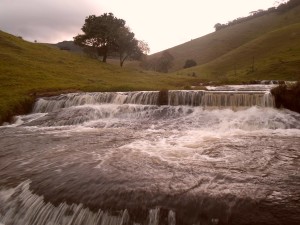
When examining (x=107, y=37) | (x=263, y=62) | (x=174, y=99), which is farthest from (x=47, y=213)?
(x=107, y=37)

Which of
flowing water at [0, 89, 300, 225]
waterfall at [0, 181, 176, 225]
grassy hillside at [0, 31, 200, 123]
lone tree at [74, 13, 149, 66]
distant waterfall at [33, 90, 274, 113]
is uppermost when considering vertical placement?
lone tree at [74, 13, 149, 66]

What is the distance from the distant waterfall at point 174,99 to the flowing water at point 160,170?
0.15m

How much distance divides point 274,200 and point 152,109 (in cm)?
1658

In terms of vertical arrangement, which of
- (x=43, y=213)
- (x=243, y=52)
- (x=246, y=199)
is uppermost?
(x=243, y=52)

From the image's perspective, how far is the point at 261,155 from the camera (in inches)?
458

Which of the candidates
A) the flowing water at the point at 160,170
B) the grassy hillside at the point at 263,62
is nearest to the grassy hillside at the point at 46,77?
the flowing water at the point at 160,170

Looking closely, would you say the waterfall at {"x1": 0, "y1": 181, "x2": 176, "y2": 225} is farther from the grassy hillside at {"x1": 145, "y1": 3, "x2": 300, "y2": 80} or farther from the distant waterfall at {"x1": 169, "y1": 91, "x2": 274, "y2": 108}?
the grassy hillside at {"x1": 145, "y1": 3, "x2": 300, "y2": 80}

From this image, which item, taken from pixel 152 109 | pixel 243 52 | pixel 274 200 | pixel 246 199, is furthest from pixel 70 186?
pixel 243 52

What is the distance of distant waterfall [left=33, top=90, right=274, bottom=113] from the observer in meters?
21.3

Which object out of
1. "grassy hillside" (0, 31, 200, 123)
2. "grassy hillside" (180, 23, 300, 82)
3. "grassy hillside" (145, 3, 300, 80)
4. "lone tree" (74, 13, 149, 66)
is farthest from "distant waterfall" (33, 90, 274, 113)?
"lone tree" (74, 13, 149, 66)

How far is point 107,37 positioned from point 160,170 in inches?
2336

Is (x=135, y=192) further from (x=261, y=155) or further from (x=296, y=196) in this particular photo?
(x=261, y=155)

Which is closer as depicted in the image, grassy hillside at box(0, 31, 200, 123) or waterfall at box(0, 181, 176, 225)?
waterfall at box(0, 181, 176, 225)

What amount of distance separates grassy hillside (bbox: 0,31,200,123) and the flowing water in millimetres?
9883
